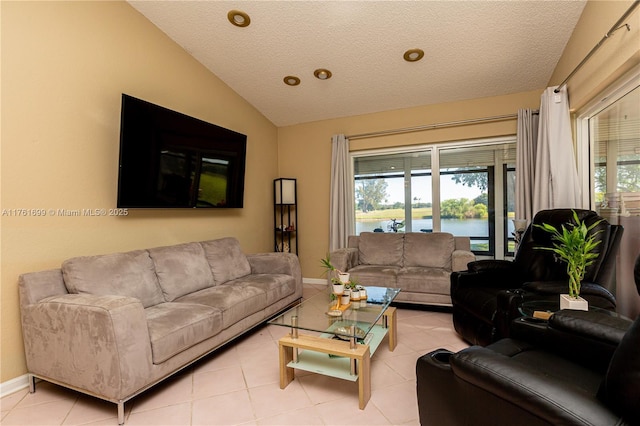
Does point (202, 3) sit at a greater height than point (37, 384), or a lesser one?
greater

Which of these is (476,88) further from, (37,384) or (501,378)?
(37,384)

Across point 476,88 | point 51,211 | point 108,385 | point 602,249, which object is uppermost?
point 476,88

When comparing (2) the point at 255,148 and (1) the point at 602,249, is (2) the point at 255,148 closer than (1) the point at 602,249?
No

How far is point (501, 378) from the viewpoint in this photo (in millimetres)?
989

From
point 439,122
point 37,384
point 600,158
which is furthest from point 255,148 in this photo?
point 600,158

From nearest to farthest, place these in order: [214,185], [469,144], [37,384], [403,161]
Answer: [37,384] < [214,185] < [469,144] < [403,161]

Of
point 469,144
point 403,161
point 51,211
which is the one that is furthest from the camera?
point 403,161

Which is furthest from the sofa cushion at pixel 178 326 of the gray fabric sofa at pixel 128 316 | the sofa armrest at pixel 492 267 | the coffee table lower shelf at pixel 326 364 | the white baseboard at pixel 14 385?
the sofa armrest at pixel 492 267

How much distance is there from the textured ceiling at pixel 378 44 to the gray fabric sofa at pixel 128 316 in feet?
7.02

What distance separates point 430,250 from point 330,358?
2.17m

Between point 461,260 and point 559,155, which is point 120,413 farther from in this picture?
point 559,155

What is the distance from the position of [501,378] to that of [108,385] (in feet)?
6.24

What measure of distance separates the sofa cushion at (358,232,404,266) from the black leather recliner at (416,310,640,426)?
2.34 m

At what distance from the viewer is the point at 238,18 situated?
112 inches
